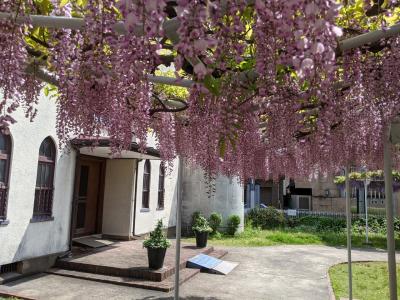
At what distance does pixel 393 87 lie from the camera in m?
3.45

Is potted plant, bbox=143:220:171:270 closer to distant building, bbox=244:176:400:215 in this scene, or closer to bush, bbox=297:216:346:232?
bush, bbox=297:216:346:232

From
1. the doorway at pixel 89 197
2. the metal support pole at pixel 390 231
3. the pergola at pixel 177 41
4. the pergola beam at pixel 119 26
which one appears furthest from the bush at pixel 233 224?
the pergola beam at pixel 119 26

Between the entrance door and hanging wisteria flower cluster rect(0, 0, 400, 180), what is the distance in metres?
6.19

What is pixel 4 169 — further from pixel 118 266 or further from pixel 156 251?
pixel 156 251

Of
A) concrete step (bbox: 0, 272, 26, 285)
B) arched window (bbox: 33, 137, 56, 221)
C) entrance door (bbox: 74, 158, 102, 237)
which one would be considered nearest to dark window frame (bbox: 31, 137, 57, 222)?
arched window (bbox: 33, 137, 56, 221)

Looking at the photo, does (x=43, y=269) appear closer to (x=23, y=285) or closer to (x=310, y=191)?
(x=23, y=285)

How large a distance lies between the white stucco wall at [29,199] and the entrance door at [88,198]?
1.83m

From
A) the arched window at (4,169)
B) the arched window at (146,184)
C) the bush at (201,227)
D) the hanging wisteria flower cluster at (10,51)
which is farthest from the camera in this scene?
the arched window at (146,184)

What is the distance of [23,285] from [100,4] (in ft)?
22.0

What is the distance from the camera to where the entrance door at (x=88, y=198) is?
444 inches

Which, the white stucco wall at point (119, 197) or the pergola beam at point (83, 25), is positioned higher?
the pergola beam at point (83, 25)

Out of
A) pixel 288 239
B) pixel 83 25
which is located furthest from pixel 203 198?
pixel 83 25

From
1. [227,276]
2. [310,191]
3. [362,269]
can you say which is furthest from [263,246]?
[310,191]

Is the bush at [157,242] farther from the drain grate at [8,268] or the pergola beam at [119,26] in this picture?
the pergola beam at [119,26]
